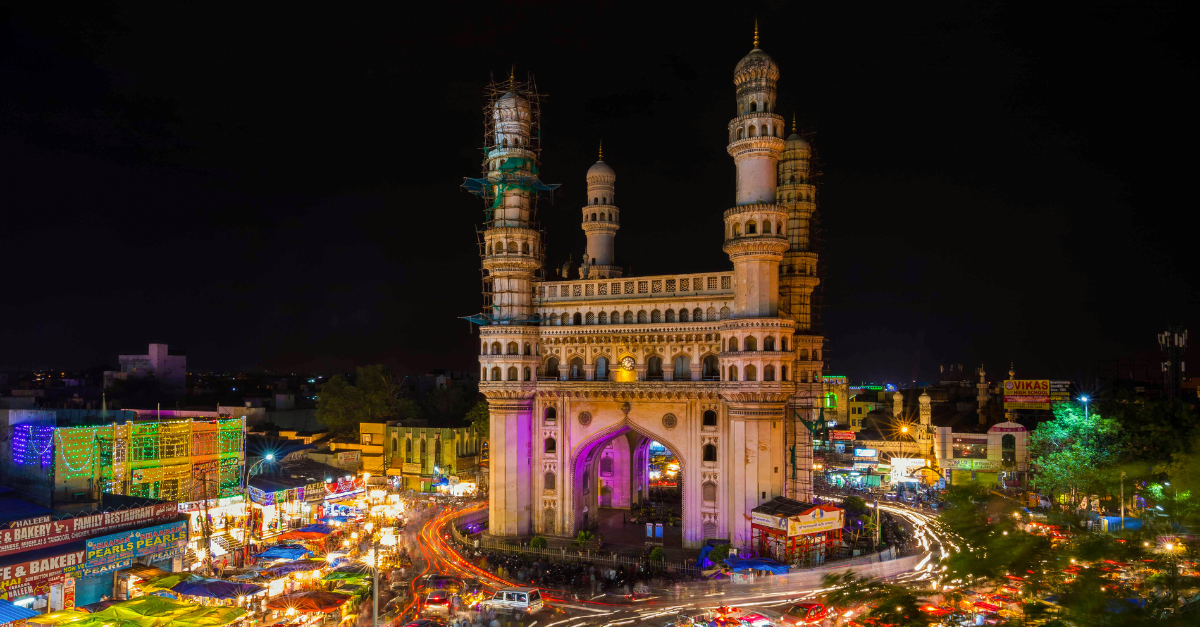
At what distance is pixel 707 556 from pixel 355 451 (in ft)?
124

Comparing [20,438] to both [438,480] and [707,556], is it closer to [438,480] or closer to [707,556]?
[438,480]

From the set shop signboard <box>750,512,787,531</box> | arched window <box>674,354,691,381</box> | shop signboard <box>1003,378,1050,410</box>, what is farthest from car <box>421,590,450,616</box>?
shop signboard <box>1003,378,1050,410</box>

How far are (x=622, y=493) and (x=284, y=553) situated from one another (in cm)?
2376

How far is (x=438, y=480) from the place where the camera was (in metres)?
60.5

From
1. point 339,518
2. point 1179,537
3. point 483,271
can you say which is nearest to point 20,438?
point 339,518

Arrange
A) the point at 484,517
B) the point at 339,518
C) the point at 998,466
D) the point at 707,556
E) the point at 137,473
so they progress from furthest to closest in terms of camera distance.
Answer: the point at 998,466
the point at 484,517
the point at 339,518
the point at 137,473
the point at 707,556

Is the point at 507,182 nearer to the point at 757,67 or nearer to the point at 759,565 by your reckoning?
the point at 757,67

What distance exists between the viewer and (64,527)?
28.0 metres

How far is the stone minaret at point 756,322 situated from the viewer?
37.8 m

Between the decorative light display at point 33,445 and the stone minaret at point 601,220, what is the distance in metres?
30.6

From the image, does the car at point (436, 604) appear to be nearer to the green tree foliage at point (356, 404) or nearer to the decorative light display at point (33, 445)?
the decorative light display at point (33, 445)

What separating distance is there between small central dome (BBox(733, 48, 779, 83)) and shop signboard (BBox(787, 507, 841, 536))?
2146 cm

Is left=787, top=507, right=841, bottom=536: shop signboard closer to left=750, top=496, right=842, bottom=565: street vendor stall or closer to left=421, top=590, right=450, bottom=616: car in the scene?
left=750, top=496, right=842, bottom=565: street vendor stall

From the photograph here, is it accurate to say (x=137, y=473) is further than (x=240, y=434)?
No
